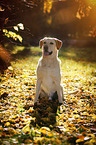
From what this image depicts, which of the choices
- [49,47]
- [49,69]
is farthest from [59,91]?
[49,47]

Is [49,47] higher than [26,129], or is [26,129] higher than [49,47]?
[49,47]

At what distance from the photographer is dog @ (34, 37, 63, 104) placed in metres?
4.22

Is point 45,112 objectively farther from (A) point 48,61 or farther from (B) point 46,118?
(A) point 48,61

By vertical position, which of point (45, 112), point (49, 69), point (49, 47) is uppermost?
point (49, 47)

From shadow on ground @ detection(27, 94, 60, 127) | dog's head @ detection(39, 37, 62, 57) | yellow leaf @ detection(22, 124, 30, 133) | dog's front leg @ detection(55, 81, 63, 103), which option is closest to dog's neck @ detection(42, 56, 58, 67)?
dog's head @ detection(39, 37, 62, 57)

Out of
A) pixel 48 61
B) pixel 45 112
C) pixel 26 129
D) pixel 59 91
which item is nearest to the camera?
Answer: pixel 26 129

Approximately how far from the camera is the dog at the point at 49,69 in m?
4.22

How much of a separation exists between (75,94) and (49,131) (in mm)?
2399

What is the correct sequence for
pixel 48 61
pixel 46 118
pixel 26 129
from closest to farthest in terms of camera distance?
1. pixel 26 129
2. pixel 46 118
3. pixel 48 61

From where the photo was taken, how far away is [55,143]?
283 centimetres

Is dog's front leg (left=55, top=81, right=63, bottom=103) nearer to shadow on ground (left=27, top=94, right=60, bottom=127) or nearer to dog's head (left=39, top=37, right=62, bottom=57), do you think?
shadow on ground (left=27, top=94, right=60, bottom=127)

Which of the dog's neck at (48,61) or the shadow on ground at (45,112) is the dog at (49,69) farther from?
the shadow on ground at (45,112)

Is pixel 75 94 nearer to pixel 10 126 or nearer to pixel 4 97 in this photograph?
pixel 4 97

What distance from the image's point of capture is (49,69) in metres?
4.34
